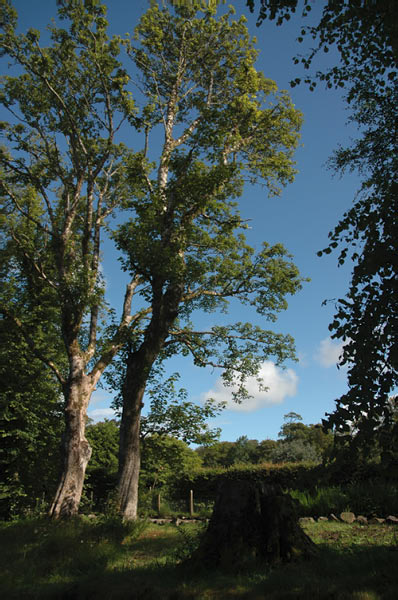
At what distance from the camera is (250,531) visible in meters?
5.66

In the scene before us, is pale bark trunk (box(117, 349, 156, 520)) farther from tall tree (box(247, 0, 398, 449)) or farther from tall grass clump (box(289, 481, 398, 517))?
tall tree (box(247, 0, 398, 449))

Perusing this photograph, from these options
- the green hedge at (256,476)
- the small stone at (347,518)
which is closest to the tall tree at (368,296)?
the small stone at (347,518)

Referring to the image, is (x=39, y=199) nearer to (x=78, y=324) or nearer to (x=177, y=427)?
(x=78, y=324)

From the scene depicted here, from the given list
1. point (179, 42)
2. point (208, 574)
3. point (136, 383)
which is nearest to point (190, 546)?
Result: point (208, 574)

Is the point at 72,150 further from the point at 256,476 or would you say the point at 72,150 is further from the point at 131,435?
the point at 256,476

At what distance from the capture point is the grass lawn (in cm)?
424

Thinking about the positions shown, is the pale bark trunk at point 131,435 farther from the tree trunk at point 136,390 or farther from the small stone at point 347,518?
the small stone at point 347,518

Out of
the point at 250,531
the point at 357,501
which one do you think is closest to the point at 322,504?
the point at 357,501

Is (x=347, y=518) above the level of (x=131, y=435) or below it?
below

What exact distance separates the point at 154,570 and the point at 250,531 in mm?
1393

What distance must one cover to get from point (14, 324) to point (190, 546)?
1011cm

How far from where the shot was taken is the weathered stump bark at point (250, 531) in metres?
5.35

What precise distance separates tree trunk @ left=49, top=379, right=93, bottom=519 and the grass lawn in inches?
67.3

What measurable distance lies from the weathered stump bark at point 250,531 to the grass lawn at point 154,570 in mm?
235
